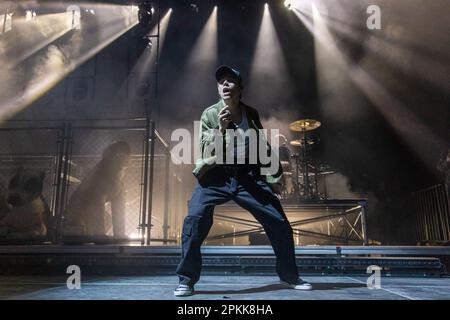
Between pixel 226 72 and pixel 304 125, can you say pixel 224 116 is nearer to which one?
pixel 226 72

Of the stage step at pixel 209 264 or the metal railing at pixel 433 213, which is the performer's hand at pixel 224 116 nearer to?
the stage step at pixel 209 264

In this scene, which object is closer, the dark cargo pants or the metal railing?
the dark cargo pants

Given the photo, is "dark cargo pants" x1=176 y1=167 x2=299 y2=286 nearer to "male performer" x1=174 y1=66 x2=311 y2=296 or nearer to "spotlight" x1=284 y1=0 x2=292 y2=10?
"male performer" x1=174 y1=66 x2=311 y2=296

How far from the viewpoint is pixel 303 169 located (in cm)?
965

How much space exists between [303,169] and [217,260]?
18.7 ft

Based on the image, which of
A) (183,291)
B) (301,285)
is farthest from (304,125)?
(183,291)

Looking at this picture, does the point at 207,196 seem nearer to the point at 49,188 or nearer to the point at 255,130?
the point at 255,130

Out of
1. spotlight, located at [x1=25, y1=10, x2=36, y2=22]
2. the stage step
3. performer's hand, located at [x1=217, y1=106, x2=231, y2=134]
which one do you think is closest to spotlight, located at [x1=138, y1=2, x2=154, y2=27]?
spotlight, located at [x1=25, y1=10, x2=36, y2=22]

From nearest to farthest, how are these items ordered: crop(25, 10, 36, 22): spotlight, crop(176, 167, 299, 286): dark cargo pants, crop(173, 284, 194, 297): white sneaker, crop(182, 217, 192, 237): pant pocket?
crop(173, 284, 194, 297): white sneaker
crop(182, 217, 192, 237): pant pocket
crop(176, 167, 299, 286): dark cargo pants
crop(25, 10, 36, 22): spotlight

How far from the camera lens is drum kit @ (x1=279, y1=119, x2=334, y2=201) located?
28.8ft

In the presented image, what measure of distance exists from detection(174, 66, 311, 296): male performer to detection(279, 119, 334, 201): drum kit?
5.90 metres

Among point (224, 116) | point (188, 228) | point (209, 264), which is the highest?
point (224, 116)

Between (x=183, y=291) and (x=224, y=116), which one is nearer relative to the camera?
(x=183, y=291)

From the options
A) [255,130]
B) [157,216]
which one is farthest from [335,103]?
[255,130]
